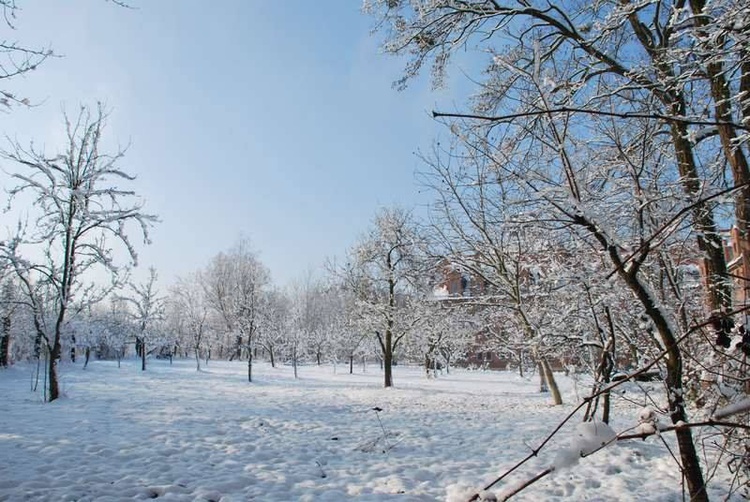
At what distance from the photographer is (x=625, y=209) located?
4.52m

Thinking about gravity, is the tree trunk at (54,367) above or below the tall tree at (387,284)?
below

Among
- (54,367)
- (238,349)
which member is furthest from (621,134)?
(238,349)

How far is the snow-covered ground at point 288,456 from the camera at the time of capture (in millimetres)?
4770

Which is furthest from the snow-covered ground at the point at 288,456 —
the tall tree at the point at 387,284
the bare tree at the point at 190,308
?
the bare tree at the point at 190,308

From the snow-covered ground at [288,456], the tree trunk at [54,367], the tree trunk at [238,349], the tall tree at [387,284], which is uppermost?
the tall tree at [387,284]

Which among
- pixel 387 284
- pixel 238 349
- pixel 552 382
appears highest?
pixel 387 284

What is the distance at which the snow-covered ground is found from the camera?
4.77 metres

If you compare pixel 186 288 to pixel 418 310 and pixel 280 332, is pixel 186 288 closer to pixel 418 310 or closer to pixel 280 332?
pixel 280 332

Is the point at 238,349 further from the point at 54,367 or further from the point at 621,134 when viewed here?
the point at 621,134

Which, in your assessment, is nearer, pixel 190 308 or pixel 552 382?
pixel 552 382

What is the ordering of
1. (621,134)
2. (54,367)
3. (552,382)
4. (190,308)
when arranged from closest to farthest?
1. (621,134)
2. (54,367)
3. (552,382)
4. (190,308)

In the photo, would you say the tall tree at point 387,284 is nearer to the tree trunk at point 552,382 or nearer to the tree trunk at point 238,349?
the tree trunk at point 552,382

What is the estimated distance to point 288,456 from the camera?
21.6 feet

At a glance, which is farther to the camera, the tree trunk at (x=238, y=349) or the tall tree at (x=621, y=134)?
the tree trunk at (x=238, y=349)
